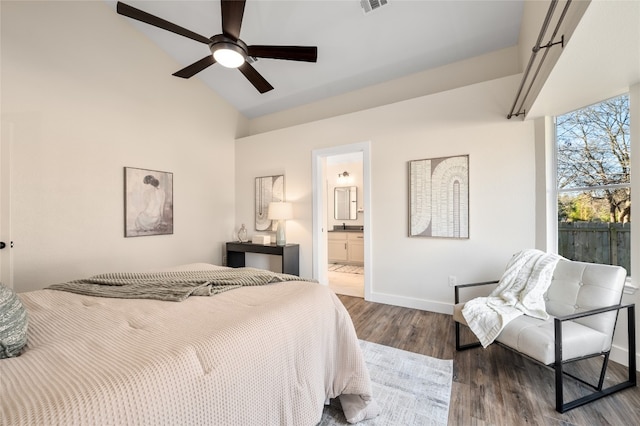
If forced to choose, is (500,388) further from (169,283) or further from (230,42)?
(230,42)

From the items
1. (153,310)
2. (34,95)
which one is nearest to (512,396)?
(153,310)

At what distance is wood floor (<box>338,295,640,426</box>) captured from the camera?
1555mm

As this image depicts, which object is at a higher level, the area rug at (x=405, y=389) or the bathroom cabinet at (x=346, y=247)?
the bathroom cabinet at (x=346, y=247)

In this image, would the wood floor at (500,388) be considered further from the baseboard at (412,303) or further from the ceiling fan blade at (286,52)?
the ceiling fan blade at (286,52)

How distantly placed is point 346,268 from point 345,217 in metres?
1.36

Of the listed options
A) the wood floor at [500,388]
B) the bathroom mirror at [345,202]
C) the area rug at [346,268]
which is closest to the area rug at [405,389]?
the wood floor at [500,388]

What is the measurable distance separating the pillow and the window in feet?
12.3

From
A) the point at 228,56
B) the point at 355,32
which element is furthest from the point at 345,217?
the point at 228,56

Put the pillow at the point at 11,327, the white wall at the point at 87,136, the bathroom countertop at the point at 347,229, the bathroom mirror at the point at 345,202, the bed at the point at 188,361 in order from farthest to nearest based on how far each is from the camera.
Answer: the bathroom mirror at the point at 345,202
the bathroom countertop at the point at 347,229
the white wall at the point at 87,136
the pillow at the point at 11,327
the bed at the point at 188,361

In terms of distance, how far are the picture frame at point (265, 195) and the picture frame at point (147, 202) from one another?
4.35 ft

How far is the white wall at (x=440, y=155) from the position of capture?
2812 millimetres

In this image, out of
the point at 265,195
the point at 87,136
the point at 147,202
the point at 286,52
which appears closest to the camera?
the point at 286,52

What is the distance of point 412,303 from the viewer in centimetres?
334

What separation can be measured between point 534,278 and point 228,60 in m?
3.03
